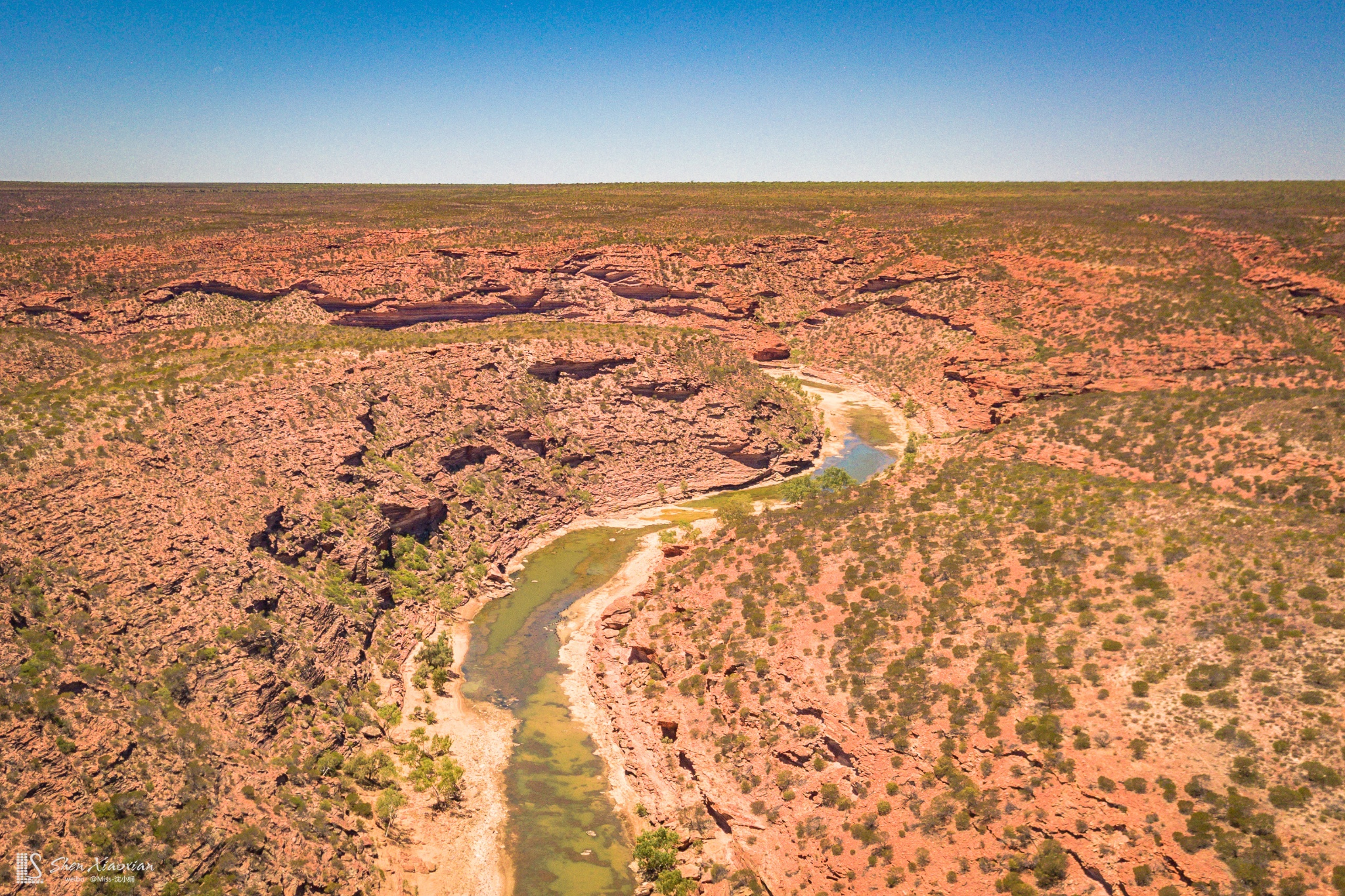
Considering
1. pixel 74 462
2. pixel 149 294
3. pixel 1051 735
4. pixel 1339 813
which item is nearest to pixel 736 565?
pixel 1051 735

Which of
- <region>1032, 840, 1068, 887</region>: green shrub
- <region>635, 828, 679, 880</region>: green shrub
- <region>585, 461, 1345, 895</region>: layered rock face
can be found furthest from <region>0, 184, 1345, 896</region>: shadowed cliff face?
<region>635, 828, 679, 880</region>: green shrub

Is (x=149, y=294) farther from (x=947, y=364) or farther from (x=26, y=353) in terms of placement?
(x=947, y=364)

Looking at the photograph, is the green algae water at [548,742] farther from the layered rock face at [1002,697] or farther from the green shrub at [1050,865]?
the green shrub at [1050,865]

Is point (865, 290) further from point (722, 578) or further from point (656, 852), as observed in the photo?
point (656, 852)

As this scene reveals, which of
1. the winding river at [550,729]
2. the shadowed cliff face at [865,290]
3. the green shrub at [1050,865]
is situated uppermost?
the shadowed cliff face at [865,290]

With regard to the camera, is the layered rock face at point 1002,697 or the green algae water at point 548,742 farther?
the green algae water at point 548,742

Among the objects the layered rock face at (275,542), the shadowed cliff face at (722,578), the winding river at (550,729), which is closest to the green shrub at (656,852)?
the shadowed cliff face at (722,578)

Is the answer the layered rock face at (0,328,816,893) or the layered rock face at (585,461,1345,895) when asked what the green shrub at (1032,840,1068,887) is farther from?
the layered rock face at (0,328,816,893)
